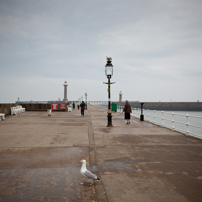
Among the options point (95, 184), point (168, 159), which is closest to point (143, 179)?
point (95, 184)

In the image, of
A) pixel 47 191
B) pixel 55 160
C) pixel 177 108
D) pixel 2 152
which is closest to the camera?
pixel 47 191

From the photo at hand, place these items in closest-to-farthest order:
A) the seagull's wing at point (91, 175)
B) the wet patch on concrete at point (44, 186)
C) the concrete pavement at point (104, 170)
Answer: the wet patch on concrete at point (44, 186) < the concrete pavement at point (104, 170) < the seagull's wing at point (91, 175)

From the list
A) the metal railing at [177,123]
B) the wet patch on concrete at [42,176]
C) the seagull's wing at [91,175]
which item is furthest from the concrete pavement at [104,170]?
the metal railing at [177,123]

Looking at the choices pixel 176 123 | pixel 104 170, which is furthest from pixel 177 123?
pixel 104 170

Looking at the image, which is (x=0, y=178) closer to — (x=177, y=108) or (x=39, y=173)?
(x=39, y=173)

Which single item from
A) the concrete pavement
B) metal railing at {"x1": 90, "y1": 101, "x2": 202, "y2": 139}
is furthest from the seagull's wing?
metal railing at {"x1": 90, "y1": 101, "x2": 202, "y2": 139}

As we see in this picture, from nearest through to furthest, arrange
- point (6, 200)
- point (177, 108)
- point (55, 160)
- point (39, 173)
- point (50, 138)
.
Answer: point (6, 200) → point (39, 173) → point (55, 160) → point (50, 138) → point (177, 108)

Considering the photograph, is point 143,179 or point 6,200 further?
point 143,179

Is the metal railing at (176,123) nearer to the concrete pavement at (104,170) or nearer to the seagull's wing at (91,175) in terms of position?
the concrete pavement at (104,170)

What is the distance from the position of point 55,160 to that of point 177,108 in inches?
5096

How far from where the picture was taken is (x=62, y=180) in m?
4.43

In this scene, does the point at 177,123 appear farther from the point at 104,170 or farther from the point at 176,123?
the point at 104,170

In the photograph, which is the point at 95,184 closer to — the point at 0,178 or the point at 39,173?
the point at 39,173

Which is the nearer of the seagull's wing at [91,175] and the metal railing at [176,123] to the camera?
the seagull's wing at [91,175]
